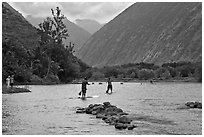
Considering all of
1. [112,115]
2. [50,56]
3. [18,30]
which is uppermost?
[18,30]

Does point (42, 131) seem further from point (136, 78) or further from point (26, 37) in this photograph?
point (136, 78)

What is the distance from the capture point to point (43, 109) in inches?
981

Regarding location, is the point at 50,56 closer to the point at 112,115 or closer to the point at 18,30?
the point at 18,30

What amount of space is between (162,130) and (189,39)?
188 metres

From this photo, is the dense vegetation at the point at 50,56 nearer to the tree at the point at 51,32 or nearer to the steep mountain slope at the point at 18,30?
the tree at the point at 51,32

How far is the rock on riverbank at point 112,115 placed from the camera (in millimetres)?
17188

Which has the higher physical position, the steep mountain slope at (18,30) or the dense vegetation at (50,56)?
the steep mountain slope at (18,30)

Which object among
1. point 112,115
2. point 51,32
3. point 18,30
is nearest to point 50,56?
point 51,32

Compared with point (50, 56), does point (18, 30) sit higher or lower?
higher

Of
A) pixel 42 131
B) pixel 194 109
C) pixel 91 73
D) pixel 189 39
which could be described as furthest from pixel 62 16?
pixel 189 39

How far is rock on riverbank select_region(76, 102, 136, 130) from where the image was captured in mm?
17188

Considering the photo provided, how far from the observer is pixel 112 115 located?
2138 cm

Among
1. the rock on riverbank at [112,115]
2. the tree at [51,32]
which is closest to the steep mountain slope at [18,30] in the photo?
the tree at [51,32]

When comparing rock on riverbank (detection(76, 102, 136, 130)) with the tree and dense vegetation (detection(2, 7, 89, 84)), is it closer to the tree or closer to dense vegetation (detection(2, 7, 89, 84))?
dense vegetation (detection(2, 7, 89, 84))
